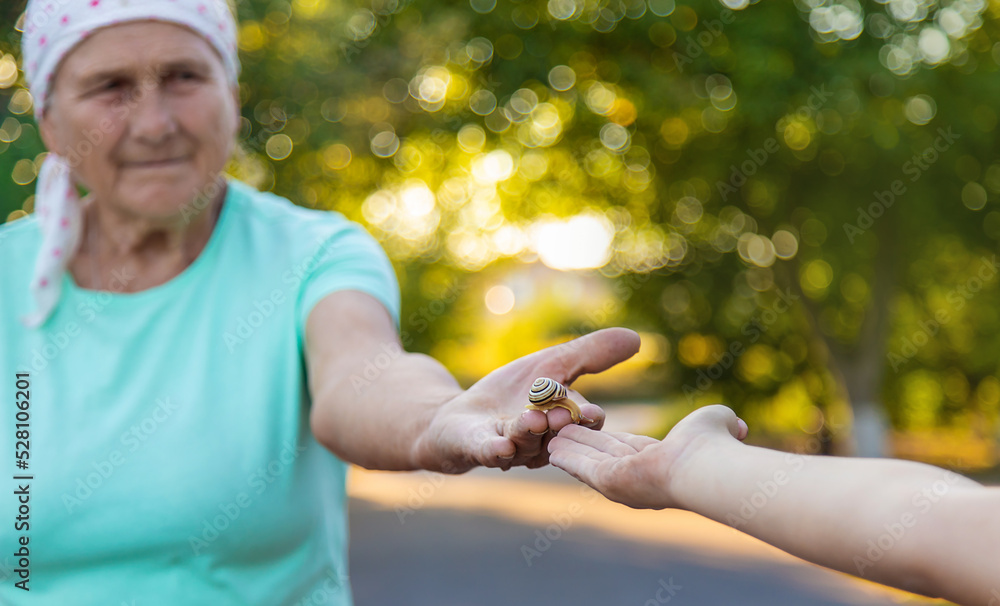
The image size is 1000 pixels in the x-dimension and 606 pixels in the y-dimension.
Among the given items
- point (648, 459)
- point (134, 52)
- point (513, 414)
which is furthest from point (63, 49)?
point (648, 459)

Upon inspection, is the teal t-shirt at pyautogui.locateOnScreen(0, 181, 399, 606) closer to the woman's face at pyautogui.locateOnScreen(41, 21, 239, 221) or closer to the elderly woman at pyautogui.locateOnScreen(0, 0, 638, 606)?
the elderly woman at pyautogui.locateOnScreen(0, 0, 638, 606)

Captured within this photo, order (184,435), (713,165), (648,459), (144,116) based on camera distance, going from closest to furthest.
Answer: (648,459)
(184,435)
(144,116)
(713,165)

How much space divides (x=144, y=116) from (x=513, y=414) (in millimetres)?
1071

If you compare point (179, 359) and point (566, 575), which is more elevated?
point (179, 359)

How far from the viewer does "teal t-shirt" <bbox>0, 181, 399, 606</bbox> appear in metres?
1.83

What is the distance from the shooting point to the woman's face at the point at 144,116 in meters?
1.95

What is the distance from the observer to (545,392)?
1453mm

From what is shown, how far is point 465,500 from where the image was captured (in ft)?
46.3

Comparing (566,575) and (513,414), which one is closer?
(513,414)

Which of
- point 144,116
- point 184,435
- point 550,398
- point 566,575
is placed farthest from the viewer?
point 566,575

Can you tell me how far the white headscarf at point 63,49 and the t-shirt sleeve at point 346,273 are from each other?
1.66 feet

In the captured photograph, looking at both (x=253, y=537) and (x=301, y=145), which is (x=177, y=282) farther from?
(x=301, y=145)

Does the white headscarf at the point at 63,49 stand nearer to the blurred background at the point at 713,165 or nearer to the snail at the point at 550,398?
the snail at the point at 550,398

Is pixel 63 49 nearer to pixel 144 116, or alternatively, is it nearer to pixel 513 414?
pixel 144 116
